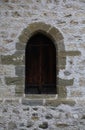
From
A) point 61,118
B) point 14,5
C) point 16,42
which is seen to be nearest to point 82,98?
point 61,118

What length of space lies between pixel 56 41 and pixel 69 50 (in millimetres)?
323

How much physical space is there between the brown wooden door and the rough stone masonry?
231 millimetres

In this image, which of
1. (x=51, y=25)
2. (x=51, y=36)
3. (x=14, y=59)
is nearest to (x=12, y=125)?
(x=14, y=59)

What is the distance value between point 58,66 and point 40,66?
42 centimetres

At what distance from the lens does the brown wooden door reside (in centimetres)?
878

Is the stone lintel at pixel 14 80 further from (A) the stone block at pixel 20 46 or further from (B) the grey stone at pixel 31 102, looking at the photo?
(A) the stone block at pixel 20 46

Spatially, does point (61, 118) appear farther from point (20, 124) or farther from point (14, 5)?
point (14, 5)

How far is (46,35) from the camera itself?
8719 millimetres

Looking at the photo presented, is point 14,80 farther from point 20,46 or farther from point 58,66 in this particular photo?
point 58,66

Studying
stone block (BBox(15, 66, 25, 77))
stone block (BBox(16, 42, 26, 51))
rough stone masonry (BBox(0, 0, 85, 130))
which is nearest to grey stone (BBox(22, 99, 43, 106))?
rough stone masonry (BBox(0, 0, 85, 130))

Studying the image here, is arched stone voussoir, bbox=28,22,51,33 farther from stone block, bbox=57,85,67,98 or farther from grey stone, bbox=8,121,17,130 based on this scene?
grey stone, bbox=8,121,17,130

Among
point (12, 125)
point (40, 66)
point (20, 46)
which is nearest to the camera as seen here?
point (12, 125)

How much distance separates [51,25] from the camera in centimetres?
862

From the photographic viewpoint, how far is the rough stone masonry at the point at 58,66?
8.49 meters
